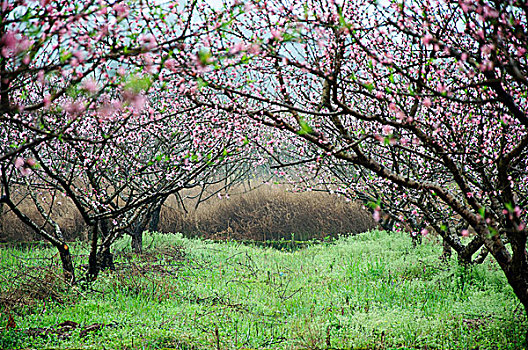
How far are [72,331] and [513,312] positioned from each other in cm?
483

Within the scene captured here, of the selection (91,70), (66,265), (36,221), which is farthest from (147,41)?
(36,221)

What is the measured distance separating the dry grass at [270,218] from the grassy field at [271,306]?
4.75m

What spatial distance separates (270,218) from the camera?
13859 mm

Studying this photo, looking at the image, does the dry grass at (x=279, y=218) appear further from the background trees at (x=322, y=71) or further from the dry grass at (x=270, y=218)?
the background trees at (x=322, y=71)

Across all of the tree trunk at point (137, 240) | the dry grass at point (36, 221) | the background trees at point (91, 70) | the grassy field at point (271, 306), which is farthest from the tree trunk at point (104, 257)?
the dry grass at point (36, 221)

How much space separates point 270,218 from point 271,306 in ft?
26.2

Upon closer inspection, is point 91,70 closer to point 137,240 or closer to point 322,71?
point 322,71

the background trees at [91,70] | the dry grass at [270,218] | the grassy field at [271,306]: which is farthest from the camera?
the dry grass at [270,218]

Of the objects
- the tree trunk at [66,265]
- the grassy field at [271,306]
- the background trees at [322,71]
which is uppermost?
the background trees at [322,71]

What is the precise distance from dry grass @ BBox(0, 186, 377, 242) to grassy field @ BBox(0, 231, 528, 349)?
4.75 m

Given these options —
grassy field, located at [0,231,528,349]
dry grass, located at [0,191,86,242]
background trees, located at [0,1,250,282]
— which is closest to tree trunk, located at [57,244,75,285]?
background trees, located at [0,1,250,282]

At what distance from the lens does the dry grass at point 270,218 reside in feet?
44.7

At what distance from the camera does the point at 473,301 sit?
5223 millimetres

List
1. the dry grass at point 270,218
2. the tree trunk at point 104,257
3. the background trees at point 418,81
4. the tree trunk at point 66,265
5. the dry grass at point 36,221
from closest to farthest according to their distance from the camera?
1. the background trees at point 418,81
2. the tree trunk at point 66,265
3. the tree trunk at point 104,257
4. the dry grass at point 36,221
5. the dry grass at point 270,218
